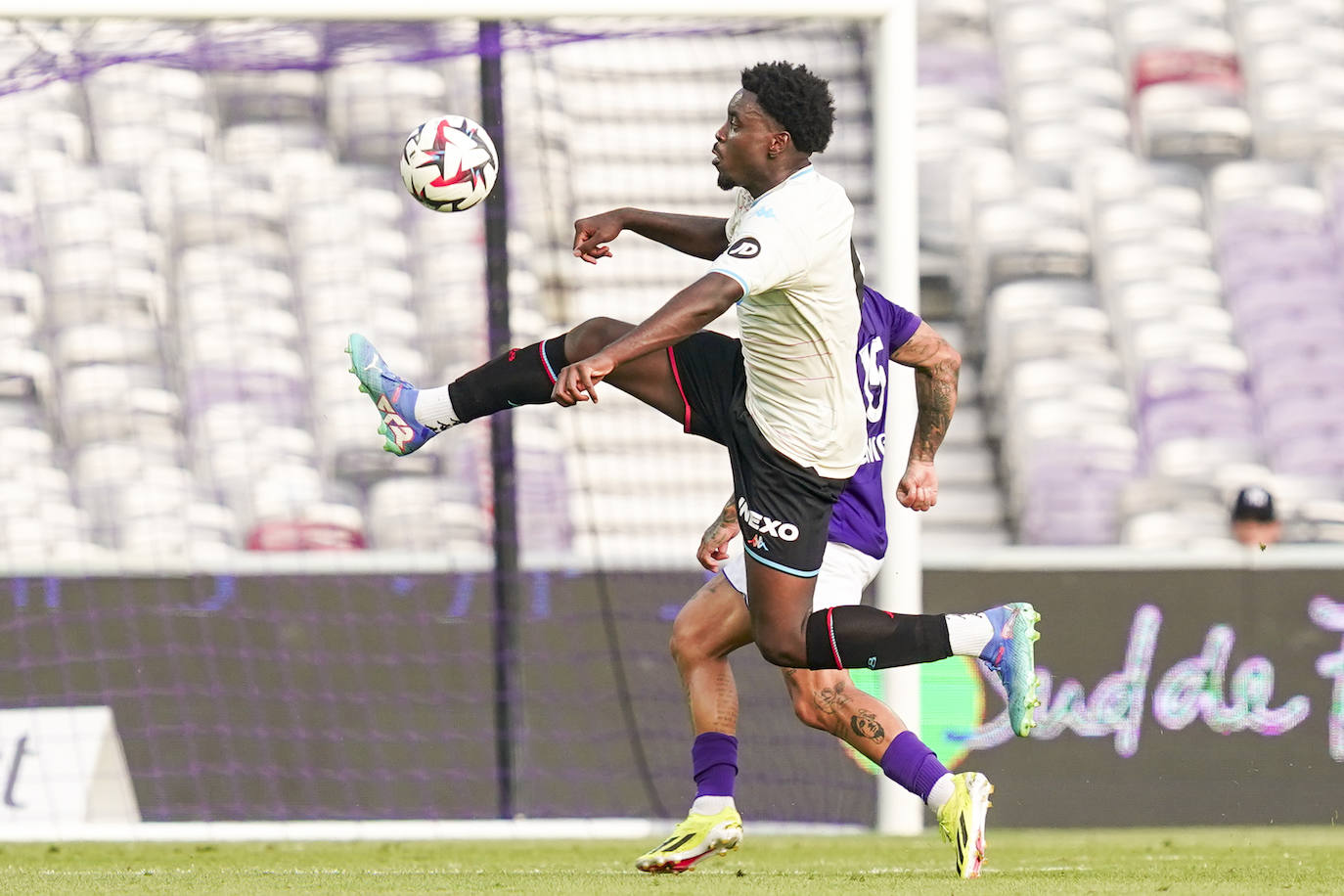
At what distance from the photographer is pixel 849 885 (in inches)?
171

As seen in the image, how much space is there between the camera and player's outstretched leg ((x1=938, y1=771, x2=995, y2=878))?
172 inches

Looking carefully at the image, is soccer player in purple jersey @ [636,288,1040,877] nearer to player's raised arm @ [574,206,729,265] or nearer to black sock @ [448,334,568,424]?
player's raised arm @ [574,206,729,265]

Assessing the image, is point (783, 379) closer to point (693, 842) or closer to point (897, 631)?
point (897, 631)

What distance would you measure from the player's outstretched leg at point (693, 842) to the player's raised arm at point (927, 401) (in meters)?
0.92

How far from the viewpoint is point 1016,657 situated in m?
4.38

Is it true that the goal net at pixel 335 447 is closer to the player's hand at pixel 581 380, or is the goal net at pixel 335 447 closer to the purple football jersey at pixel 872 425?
the purple football jersey at pixel 872 425

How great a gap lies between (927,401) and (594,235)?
0.96 metres

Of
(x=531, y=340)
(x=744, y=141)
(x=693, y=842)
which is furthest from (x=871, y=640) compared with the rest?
(x=531, y=340)

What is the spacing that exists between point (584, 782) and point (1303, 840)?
7.95 ft

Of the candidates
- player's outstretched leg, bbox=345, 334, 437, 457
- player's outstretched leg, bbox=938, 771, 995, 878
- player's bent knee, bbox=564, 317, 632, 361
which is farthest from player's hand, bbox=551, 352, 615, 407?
player's outstretched leg, bbox=938, 771, 995, 878

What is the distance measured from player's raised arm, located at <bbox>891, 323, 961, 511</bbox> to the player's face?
71 centimetres

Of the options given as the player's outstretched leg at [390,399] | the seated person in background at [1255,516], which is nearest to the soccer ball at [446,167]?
the player's outstretched leg at [390,399]

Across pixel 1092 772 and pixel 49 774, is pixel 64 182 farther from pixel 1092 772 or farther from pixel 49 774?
pixel 1092 772

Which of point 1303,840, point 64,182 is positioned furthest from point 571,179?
point 1303,840
